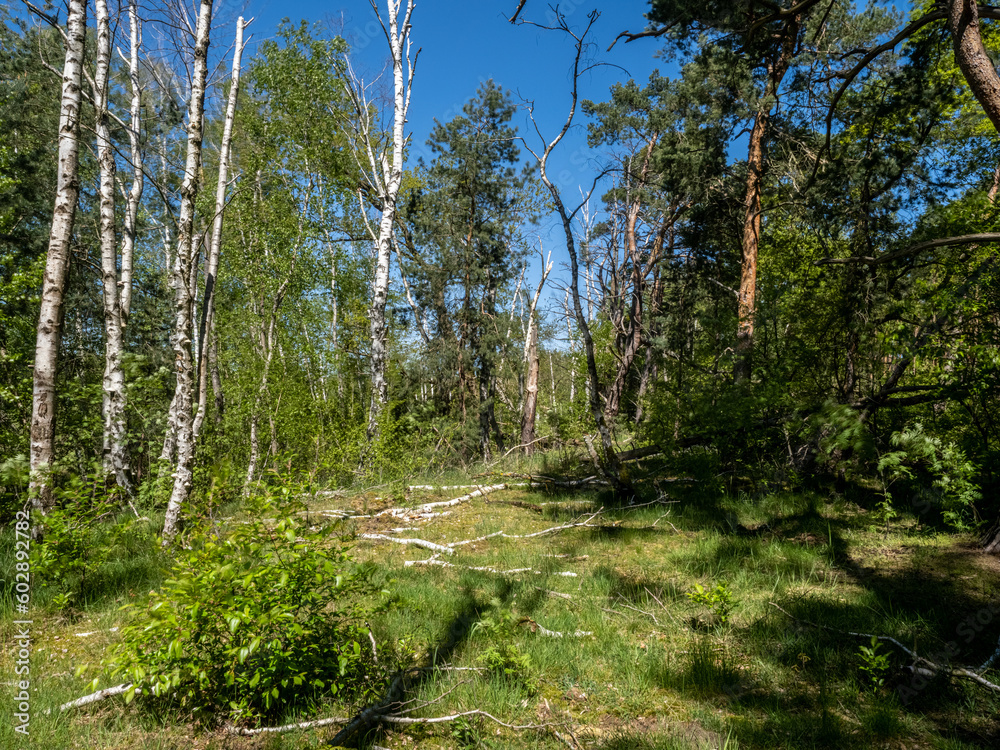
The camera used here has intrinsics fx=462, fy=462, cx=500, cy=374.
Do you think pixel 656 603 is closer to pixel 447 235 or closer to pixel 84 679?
pixel 84 679

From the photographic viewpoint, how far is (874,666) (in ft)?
9.68

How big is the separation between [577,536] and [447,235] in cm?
1325

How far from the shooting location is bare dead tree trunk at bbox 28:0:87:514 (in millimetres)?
4406

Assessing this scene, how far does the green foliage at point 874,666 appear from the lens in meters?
2.89

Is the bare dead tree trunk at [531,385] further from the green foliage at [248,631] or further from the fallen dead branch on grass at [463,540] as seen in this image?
the green foliage at [248,631]

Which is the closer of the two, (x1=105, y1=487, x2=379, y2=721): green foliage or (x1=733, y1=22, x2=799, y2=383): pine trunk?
(x1=105, y1=487, x2=379, y2=721): green foliage

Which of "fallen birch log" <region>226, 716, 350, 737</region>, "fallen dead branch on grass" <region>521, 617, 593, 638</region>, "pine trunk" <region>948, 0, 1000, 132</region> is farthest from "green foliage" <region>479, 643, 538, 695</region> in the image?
"pine trunk" <region>948, 0, 1000, 132</region>

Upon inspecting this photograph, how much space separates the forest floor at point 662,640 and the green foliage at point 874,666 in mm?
30

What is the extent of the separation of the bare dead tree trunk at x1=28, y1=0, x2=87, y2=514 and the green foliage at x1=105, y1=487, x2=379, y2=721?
298 cm

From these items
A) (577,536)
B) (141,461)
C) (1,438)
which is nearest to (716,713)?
(577,536)

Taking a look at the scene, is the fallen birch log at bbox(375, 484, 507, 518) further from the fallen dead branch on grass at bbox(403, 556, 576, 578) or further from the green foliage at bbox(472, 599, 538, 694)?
the green foliage at bbox(472, 599, 538, 694)

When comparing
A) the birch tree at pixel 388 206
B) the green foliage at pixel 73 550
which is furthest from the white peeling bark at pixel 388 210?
the green foliage at pixel 73 550

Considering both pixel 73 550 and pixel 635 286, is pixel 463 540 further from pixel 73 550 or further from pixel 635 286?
pixel 635 286

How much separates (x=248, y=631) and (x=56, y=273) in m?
4.36
